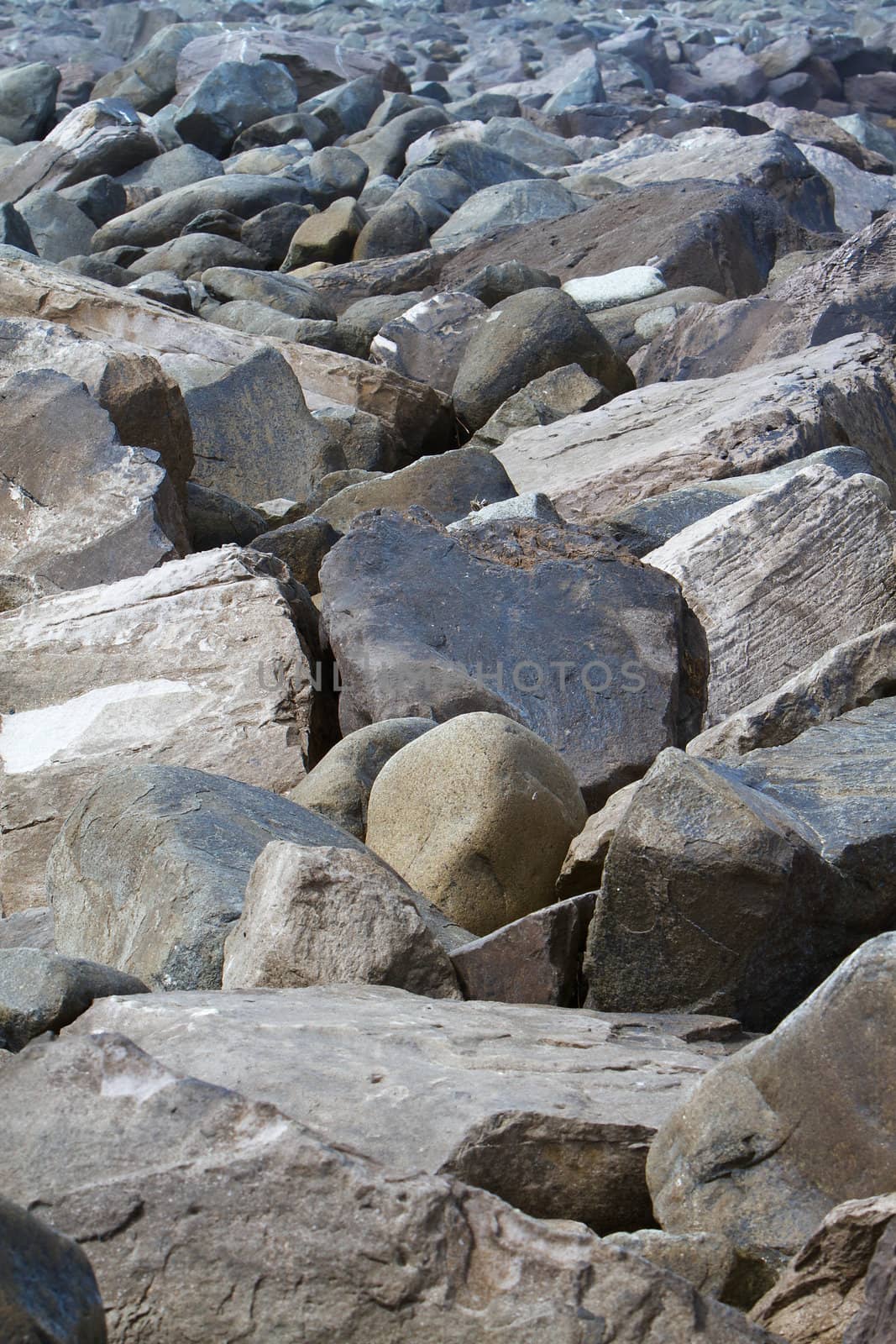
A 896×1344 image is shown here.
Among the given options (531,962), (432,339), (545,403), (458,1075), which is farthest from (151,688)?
(432,339)

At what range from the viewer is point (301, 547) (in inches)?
240

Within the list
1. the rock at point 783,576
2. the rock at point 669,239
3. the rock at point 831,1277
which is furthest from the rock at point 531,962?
the rock at point 669,239

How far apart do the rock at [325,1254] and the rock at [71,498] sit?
4.10 meters

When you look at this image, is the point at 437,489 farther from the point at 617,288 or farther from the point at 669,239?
the point at 669,239

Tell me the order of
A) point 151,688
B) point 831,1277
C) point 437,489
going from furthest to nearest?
point 437,489, point 151,688, point 831,1277

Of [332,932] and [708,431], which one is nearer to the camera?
[332,932]

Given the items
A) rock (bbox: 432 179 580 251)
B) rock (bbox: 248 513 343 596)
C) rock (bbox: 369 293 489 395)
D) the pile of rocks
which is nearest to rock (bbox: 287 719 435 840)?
the pile of rocks

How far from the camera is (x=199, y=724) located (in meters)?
4.72

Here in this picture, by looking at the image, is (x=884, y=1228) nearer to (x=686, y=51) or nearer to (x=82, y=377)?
(x=82, y=377)

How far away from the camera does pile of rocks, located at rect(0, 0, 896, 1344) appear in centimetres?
169

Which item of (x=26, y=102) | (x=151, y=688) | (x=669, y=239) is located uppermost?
(x=151, y=688)

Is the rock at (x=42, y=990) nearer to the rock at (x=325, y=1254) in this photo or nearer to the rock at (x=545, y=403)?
the rock at (x=325, y=1254)

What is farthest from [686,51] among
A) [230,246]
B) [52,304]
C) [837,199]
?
[52,304]

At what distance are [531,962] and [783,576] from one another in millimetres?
2493
